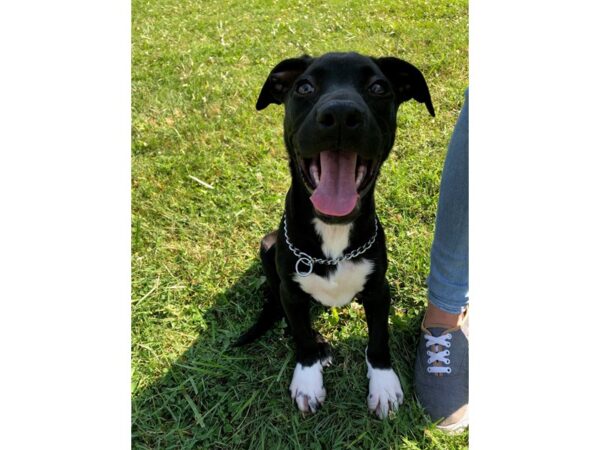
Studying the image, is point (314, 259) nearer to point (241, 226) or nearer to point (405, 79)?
point (405, 79)

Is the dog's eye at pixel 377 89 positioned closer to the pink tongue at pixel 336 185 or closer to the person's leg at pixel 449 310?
the pink tongue at pixel 336 185

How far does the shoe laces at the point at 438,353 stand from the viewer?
2.77m

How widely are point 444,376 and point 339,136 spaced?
165 cm

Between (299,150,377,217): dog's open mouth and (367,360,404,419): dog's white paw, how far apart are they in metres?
1.11

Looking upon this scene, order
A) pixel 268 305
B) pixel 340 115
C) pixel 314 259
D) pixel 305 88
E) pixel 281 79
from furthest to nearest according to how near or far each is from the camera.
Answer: pixel 268 305
pixel 281 79
pixel 314 259
pixel 305 88
pixel 340 115

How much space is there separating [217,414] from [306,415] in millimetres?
523

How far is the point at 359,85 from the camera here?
2.17m

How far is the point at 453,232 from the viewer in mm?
2641

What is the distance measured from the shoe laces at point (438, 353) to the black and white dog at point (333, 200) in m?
0.26

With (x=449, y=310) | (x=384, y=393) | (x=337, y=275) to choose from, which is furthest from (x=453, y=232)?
(x=384, y=393)

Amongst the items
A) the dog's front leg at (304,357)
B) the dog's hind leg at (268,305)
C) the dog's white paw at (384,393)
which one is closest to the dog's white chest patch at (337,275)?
the dog's front leg at (304,357)

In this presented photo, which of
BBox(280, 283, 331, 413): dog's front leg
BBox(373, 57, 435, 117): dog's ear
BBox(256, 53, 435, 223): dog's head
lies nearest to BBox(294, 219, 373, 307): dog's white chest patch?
BBox(280, 283, 331, 413): dog's front leg

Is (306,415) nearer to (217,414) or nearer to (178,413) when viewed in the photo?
(217,414)

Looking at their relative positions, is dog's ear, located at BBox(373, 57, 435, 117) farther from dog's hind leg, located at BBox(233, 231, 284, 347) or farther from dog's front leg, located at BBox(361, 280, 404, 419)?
dog's hind leg, located at BBox(233, 231, 284, 347)
